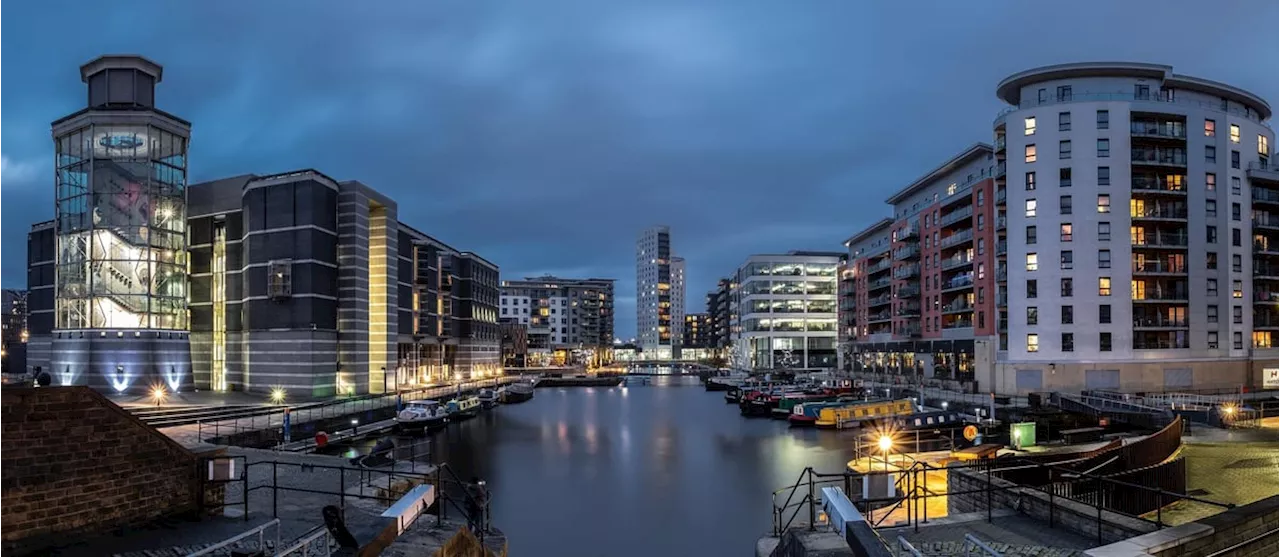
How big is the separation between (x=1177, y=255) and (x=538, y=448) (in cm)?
5620

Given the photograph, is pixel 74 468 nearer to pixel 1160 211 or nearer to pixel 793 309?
pixel 1160 211

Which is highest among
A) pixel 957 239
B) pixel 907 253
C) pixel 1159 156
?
pixel 1159 156

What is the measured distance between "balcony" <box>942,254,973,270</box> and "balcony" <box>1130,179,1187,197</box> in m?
15.3

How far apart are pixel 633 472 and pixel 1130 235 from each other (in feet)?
157

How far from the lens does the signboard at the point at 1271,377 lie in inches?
2564

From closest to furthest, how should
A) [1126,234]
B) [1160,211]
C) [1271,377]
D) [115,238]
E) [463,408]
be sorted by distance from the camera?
[115,238] → [1126,234] → [1160,211] → [1271,377] → [463,408]

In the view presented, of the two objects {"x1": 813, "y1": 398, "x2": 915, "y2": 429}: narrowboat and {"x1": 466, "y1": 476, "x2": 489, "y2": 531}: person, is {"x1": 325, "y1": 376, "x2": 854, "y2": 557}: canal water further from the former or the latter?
{"x1": 466, "y1": 476, "x2": 489, "y2": 531}: person

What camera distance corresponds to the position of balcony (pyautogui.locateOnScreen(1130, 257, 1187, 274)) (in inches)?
2431

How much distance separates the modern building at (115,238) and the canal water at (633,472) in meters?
20.5

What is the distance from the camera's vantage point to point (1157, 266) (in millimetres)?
61844

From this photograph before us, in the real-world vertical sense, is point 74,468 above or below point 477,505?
above

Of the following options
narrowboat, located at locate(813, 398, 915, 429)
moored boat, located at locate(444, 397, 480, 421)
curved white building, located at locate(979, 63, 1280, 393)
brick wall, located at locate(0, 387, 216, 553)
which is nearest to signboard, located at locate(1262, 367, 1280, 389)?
curved white building, located at locate(979, 63, 1280, 393)

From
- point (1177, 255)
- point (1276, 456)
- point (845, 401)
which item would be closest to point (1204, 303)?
point (1177, 255)

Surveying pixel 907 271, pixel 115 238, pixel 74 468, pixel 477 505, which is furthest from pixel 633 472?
pixel 907 271
